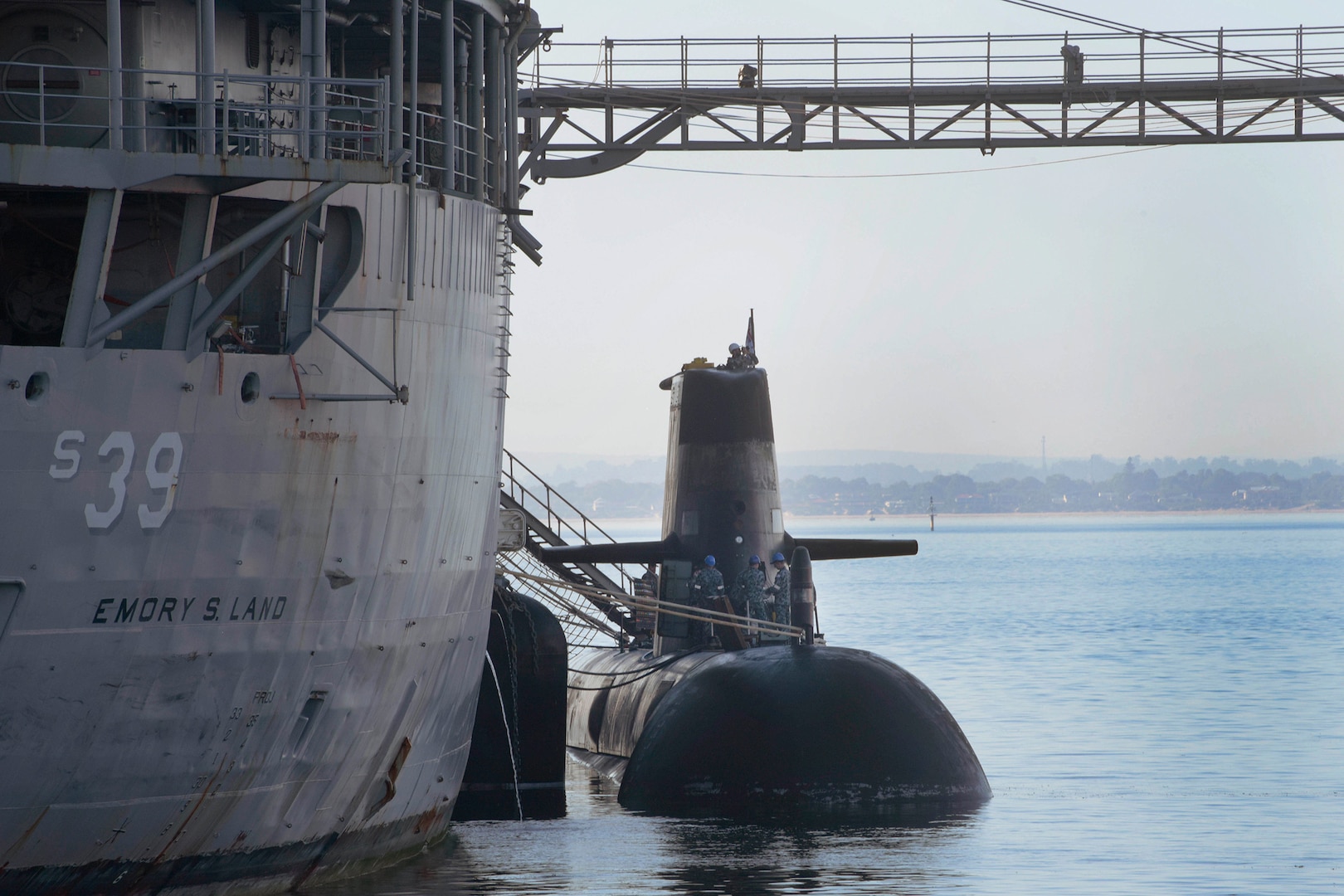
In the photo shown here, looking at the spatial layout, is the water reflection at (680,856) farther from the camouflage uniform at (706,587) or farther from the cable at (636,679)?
the cable at (636,679)

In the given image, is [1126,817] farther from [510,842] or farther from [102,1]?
[102,1]

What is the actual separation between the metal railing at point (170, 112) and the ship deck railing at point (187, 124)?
0.04 feet

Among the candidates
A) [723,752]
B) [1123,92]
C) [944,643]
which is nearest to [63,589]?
[723,752]

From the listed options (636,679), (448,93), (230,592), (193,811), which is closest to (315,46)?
(448,93)

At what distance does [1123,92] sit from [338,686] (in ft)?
70.7

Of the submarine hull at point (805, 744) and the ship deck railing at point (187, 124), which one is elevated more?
the ship deck railing at point (187, 124)

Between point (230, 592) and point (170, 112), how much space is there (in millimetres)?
4665

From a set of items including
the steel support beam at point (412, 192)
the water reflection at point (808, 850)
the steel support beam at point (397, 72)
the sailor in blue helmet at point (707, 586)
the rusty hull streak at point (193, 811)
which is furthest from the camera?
the sailor in blue helmet at point (707, 586)

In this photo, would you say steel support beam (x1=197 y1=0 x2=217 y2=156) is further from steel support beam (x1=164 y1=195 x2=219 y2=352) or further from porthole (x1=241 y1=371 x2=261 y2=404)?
porthole (x1=241 y1=371 x2=261 y2=404)

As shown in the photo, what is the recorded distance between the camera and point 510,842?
2097cm

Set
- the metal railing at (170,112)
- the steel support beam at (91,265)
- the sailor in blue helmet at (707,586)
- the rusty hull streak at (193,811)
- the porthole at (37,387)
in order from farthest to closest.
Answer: the sailor in blue helmet at (707,586) → the rusty hull streak at (193,811) → the metal railing at (170,112) → the steel support beam at (91,265) → the porthole at (37,387)

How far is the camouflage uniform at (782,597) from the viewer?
2722cm

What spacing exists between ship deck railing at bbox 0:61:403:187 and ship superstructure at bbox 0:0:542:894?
0.12 ft

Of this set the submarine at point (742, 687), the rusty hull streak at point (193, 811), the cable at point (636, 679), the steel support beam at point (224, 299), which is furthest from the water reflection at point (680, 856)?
the steel support beam at point (224, 299)
